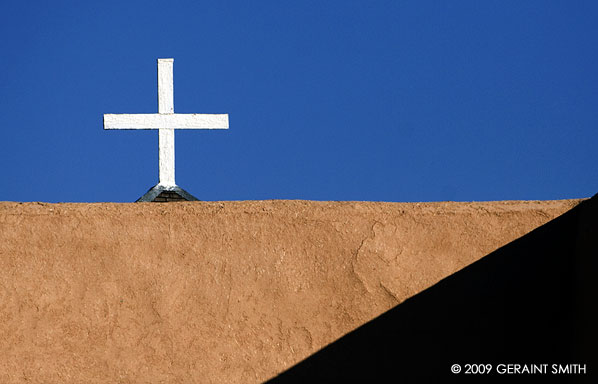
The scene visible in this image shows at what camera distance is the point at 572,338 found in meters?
3.68

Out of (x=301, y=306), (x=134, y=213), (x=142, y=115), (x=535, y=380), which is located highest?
(x=142, y=115)

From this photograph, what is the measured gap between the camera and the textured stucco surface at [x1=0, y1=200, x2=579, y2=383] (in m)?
3.62

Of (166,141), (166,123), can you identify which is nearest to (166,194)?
(166,141)

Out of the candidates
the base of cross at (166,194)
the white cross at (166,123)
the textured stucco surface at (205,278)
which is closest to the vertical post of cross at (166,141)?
the white cross at (166,123)

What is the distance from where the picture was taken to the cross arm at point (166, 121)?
8.66 metres

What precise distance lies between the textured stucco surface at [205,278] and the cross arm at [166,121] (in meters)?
5.00

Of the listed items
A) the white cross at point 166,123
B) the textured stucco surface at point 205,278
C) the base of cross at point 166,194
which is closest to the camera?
the textured stucco surface at point 205,278

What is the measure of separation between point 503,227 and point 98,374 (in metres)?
2.11

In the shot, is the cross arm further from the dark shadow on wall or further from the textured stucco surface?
the dark shadow on wall

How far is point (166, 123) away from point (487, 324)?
→ 19.0ft

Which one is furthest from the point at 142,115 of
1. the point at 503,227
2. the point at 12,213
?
the point at 503,227

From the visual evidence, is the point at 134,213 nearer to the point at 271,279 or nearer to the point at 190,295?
the point at 190,295

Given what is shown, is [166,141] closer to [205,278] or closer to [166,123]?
[166,123]

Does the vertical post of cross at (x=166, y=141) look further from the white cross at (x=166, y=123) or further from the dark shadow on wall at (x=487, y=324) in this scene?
the dark shadow on wall at (x=487, y=324)
